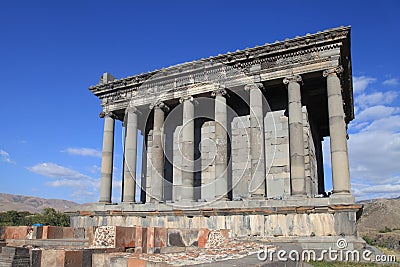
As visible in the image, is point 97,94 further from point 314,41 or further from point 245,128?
point 314,41

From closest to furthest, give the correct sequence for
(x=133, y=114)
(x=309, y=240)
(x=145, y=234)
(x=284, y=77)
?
(x=145, y=234) < (x=309, y=240) < (x=284, y=77) < (x=133, y=114)

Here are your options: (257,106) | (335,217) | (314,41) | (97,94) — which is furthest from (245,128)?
(97,94)

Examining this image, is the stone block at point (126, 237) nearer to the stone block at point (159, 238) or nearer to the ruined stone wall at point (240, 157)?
the stone block at point (159, 238)

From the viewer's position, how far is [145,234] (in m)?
12.9

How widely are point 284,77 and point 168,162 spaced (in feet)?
35.1

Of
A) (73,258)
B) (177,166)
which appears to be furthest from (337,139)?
(73,258)

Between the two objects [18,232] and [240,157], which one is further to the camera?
[240,157]

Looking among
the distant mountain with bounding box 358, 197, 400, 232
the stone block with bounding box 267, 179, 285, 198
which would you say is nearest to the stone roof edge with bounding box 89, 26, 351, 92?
the stone block with bounding box 267, 179, 285, 198

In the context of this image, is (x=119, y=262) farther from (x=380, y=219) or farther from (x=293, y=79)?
(x=380, y=219)

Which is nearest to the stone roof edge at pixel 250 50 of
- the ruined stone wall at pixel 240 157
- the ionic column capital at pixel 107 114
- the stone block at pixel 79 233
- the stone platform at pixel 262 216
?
the ionic column capital at pixel 107 114

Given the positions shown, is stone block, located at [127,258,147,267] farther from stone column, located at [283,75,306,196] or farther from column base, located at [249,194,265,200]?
stone column, located at [283,75,306,196]

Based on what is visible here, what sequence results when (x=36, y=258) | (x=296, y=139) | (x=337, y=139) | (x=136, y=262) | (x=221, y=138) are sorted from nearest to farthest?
(x=136, y=262), (x=36, y=258), (x=337, y=139), (x=296, y=139), (x=221, y=138)

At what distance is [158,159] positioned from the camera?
2473 centimetres

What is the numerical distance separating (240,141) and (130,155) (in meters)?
7.59
